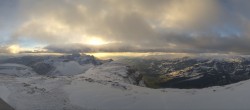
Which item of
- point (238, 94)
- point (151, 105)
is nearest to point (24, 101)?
point (151, 105)

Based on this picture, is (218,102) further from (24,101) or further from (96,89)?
(24,101)

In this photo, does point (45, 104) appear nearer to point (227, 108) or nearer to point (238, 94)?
point (227, 108)

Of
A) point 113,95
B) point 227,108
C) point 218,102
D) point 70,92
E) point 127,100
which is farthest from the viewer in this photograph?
point 70,92

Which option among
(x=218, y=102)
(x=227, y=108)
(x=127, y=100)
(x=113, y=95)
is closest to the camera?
(x=227, y=108)

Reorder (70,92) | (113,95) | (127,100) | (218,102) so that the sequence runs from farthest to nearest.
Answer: (70,92) → (113,95) → (127,100) → (218,102)

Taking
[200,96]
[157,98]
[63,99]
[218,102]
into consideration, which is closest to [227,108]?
[218,102]

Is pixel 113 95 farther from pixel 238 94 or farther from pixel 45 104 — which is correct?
pixel 238 94

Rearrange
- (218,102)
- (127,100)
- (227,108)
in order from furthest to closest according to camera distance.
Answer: (127,100), (218,102), (227,108)

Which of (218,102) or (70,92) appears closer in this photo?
(218,102)

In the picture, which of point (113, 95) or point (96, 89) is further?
point (96, 89)
